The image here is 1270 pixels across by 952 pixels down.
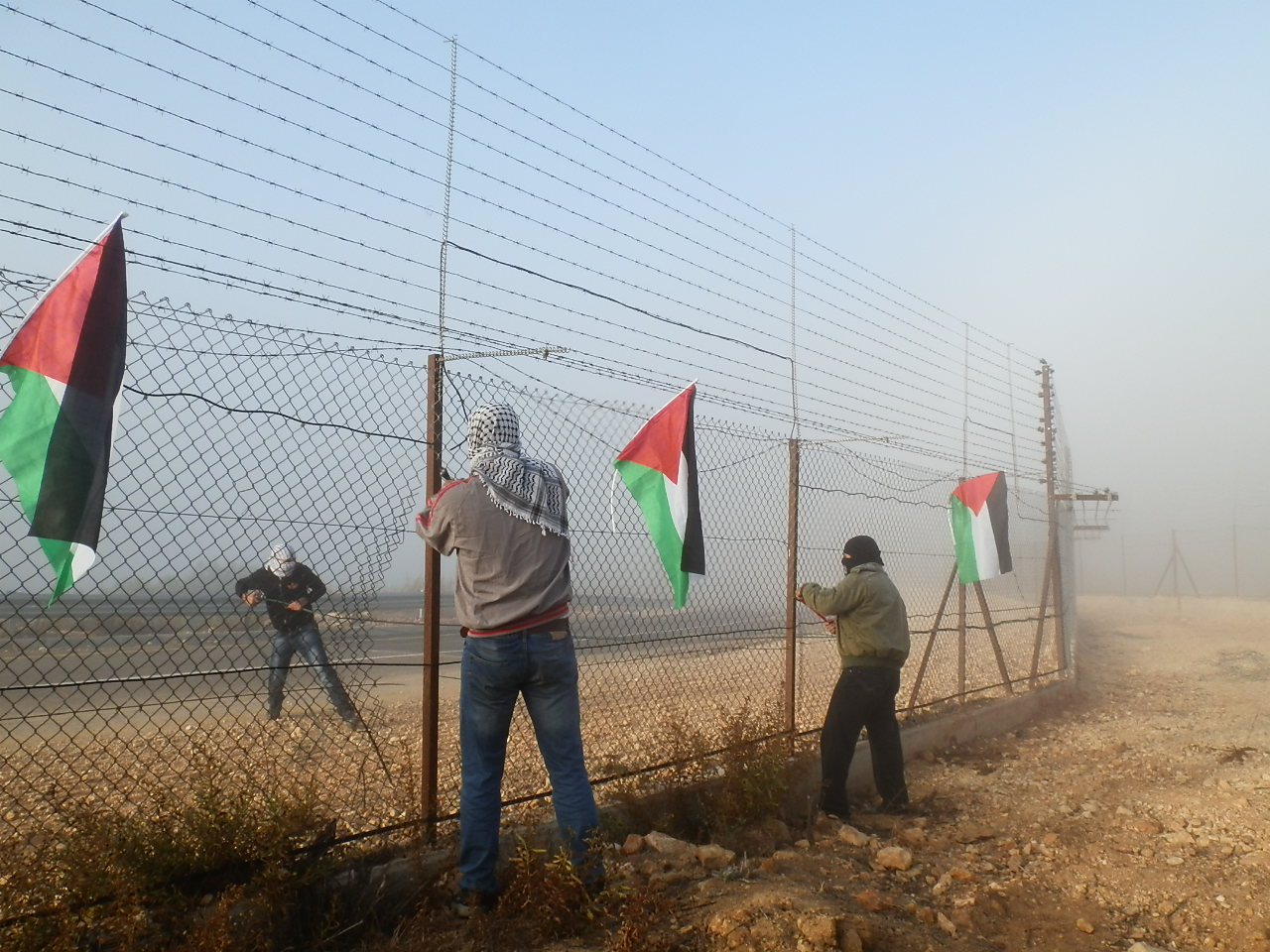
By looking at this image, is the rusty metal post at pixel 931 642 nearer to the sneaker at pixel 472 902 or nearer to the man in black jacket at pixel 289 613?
the man in black jacket at pixel 289 613

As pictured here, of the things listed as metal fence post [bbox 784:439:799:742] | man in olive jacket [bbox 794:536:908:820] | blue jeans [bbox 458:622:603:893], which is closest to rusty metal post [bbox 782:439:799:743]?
metal fence post [bbox 784:439:799:742]

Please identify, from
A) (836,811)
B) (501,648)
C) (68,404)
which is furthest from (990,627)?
(68,404)

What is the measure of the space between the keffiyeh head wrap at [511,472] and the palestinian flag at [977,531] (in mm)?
5395

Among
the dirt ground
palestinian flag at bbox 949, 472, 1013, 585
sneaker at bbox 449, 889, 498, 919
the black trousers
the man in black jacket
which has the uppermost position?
palestinian flag at bbox 949, 472, 1013, 585

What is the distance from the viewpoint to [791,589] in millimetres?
6148

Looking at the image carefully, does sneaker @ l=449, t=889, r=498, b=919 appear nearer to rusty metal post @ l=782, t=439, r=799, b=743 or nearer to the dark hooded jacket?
the dark hooded jacket

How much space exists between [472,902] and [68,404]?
2143 millimetres

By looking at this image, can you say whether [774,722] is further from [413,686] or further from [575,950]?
[413,686]

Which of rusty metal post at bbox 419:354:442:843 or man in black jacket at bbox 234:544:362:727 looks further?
man in black jacket at bbox 234:544:362:727

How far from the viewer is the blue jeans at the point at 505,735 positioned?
3.54 m

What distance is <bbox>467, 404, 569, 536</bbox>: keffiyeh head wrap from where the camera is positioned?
11.9 feet

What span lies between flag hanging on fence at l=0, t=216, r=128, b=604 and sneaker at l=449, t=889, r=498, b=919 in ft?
5.62

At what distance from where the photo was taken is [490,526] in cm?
361

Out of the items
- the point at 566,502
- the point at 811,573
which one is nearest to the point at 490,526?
the point at 566,502
